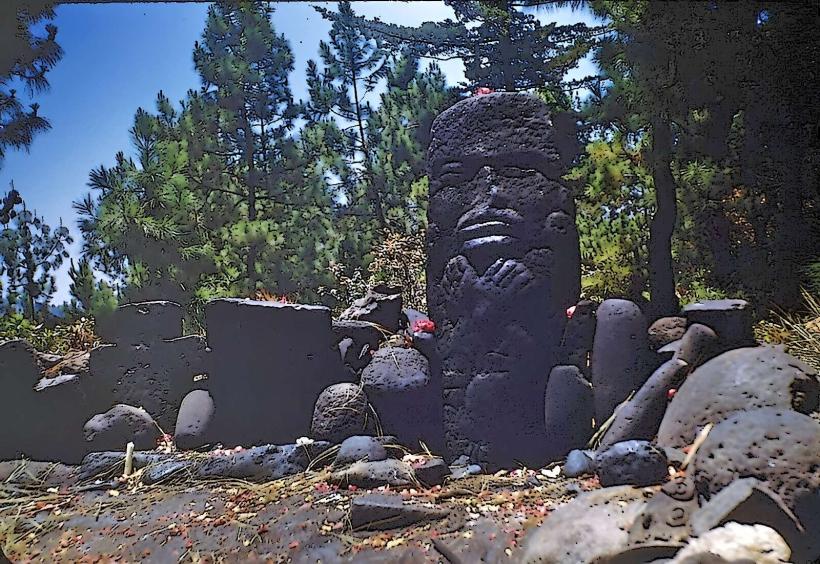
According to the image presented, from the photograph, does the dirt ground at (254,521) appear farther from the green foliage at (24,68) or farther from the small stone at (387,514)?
the green foliage at (24,68)

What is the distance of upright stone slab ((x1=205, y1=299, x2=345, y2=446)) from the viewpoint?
3025 millimetres

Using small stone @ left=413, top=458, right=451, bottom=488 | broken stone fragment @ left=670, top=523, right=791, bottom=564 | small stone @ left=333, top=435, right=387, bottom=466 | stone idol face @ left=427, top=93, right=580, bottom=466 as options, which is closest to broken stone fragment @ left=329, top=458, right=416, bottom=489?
small stone @ left=413, top=458, right=451, bottom=488

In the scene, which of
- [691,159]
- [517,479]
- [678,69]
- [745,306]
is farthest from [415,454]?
[678,69]

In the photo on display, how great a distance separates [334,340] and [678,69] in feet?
6.09

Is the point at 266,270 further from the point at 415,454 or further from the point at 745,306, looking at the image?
the point at 745,306

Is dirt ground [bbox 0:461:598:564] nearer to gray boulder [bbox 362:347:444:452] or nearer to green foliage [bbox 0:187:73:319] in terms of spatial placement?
gray boulder [bbox 362:347:444:452]

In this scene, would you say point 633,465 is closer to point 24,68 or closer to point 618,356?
point 618,356

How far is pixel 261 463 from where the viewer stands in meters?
2.60

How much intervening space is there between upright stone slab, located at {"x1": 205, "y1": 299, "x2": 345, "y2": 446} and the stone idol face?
26.8 inches

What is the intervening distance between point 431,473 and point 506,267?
32.9 inches

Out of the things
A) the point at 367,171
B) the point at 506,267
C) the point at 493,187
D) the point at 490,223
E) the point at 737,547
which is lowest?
the point at 737,547

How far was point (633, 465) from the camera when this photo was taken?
2068 mm

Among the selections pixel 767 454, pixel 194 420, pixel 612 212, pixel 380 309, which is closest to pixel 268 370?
pixel 194 420

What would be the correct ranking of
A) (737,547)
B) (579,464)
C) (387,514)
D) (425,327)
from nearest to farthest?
(737,547) < (387,514) < (579,464) < (425,327)
